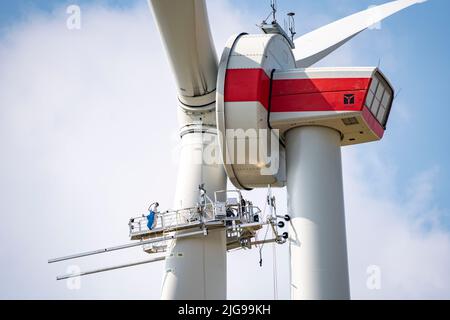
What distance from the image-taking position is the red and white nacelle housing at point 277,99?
34531mm

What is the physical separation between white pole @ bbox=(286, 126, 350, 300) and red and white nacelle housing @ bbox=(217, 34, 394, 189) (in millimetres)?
943

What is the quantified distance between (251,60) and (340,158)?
5.59m

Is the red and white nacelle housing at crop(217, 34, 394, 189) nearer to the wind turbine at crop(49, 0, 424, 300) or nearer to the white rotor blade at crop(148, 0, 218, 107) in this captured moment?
the wind turbine at crop(49, 0, 424, 300)

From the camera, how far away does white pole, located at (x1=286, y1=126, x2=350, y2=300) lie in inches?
1318

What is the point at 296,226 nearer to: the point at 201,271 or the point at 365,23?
the point at 201,271

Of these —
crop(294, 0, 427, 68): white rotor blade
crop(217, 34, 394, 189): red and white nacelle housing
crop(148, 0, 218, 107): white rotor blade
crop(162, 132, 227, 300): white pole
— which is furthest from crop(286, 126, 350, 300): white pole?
crop(294, 0, 427, 68): white rotor blade

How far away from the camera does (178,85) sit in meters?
37.3

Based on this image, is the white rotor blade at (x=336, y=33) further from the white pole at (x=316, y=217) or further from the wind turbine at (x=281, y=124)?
the white pole at (x=316, y=217)

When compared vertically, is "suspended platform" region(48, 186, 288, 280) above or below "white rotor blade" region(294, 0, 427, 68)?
below

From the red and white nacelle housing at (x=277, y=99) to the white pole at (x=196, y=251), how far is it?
147 centimetres
